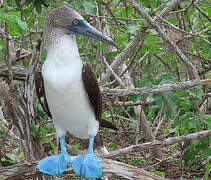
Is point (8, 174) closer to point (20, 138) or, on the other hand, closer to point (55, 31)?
point (20, 138)

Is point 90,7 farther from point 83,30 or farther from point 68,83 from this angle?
point 68,83

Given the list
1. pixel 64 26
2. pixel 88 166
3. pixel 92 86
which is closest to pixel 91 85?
pixel 92 86

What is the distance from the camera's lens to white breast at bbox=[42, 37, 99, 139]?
2398mm

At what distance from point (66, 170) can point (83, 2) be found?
1.54m

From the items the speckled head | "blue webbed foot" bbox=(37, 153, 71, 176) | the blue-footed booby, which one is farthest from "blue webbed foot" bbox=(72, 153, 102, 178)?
the speckled head

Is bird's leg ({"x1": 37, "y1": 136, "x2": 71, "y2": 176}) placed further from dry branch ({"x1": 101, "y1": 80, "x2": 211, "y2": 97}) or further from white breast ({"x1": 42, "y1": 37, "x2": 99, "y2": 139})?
dry branch ({"x1": 101, "y1": 80, "x2": 211, "y2": 97})

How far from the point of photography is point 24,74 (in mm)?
2980

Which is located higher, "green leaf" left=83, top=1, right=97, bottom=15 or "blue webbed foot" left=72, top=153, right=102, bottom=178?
"green leaf" left=83, top=1, right=97, bottom=15

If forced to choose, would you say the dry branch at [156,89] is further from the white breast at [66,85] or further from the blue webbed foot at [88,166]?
the blue webbed foot at [88,166]

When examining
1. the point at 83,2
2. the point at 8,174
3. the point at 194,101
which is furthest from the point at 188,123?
the point at 8,174

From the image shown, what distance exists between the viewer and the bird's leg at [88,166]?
254 cm

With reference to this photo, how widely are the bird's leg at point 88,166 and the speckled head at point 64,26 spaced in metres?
0.91

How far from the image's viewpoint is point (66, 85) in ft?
7.97

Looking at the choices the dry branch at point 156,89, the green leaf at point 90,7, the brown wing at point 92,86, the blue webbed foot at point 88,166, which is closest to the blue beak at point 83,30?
the brown wing at point 92,86
